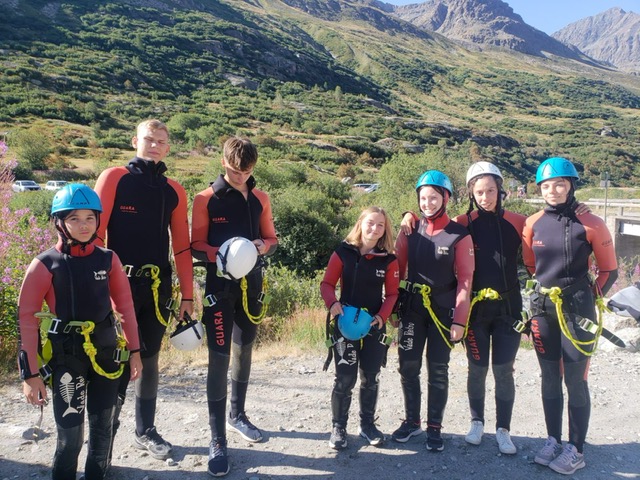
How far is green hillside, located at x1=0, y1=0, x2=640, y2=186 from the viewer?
1801 inches

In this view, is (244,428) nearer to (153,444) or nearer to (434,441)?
(153,444)

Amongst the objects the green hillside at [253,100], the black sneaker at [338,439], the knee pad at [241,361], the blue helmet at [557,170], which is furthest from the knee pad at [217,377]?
the green hillside at [253,100]

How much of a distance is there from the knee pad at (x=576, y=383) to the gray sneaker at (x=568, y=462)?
0.36 metres

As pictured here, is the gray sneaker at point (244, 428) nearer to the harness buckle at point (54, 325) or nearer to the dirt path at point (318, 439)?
the dirt path at point (318, 439)

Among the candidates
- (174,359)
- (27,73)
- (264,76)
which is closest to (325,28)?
(264,76)

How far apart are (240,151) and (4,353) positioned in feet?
13.7

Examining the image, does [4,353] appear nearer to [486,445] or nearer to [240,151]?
[240,151]

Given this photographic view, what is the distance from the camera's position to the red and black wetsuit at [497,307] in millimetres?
3822

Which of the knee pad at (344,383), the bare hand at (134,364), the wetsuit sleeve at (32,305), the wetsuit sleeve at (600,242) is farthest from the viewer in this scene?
the knee pad at (344,383)

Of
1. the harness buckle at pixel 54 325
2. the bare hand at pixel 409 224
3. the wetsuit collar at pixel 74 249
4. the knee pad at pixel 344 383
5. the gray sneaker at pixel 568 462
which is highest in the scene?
the bare hand at pixel 409 224

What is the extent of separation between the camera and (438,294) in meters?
3.86

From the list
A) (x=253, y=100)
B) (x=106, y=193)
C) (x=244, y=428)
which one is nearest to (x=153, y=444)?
(x=244, y=428)

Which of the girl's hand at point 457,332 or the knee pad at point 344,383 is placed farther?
the knee pad at point 344,383

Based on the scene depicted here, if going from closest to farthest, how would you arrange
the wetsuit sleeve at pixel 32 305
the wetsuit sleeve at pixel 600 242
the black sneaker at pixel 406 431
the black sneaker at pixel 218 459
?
the wetsuit sleeve at pixel 32 305
the black sneaker at pixel 218 459
the wetsuit sleeve at pixel 600 242
the black sneaker at pixel 406 431
